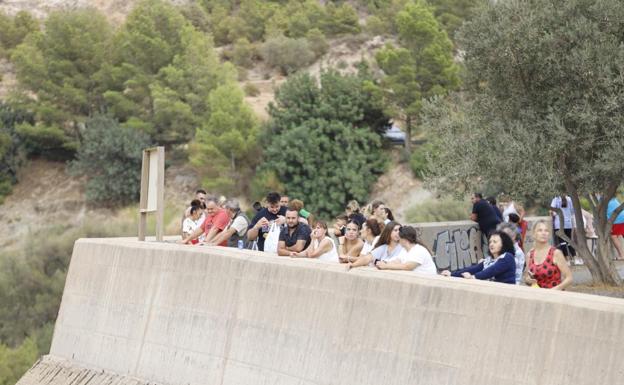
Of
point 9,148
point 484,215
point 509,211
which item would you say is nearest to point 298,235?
point 484,215

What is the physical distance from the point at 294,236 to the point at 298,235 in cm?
6

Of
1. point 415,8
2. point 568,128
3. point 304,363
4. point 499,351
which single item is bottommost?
point 304,363

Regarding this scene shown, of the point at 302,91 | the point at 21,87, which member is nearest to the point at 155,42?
the point at 21,87

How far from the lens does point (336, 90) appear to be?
188 ft

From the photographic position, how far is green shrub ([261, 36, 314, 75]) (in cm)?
8544

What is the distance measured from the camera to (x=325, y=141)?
5562cm

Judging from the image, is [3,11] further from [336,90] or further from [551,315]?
[551,315]

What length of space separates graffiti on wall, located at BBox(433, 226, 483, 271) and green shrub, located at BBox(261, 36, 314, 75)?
64108mm

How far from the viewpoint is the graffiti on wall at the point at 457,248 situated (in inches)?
787

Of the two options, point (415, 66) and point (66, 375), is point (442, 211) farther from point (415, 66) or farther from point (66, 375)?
point (66, 375)

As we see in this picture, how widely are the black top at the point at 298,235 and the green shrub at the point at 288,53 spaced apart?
71.8m

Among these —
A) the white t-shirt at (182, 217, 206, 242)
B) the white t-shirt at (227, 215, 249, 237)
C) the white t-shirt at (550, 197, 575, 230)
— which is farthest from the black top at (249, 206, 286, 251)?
the white t-shirt at (550, 197, 575, 230)

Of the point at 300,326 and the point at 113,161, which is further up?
the point at 300,326

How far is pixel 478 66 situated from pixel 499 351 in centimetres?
1191
